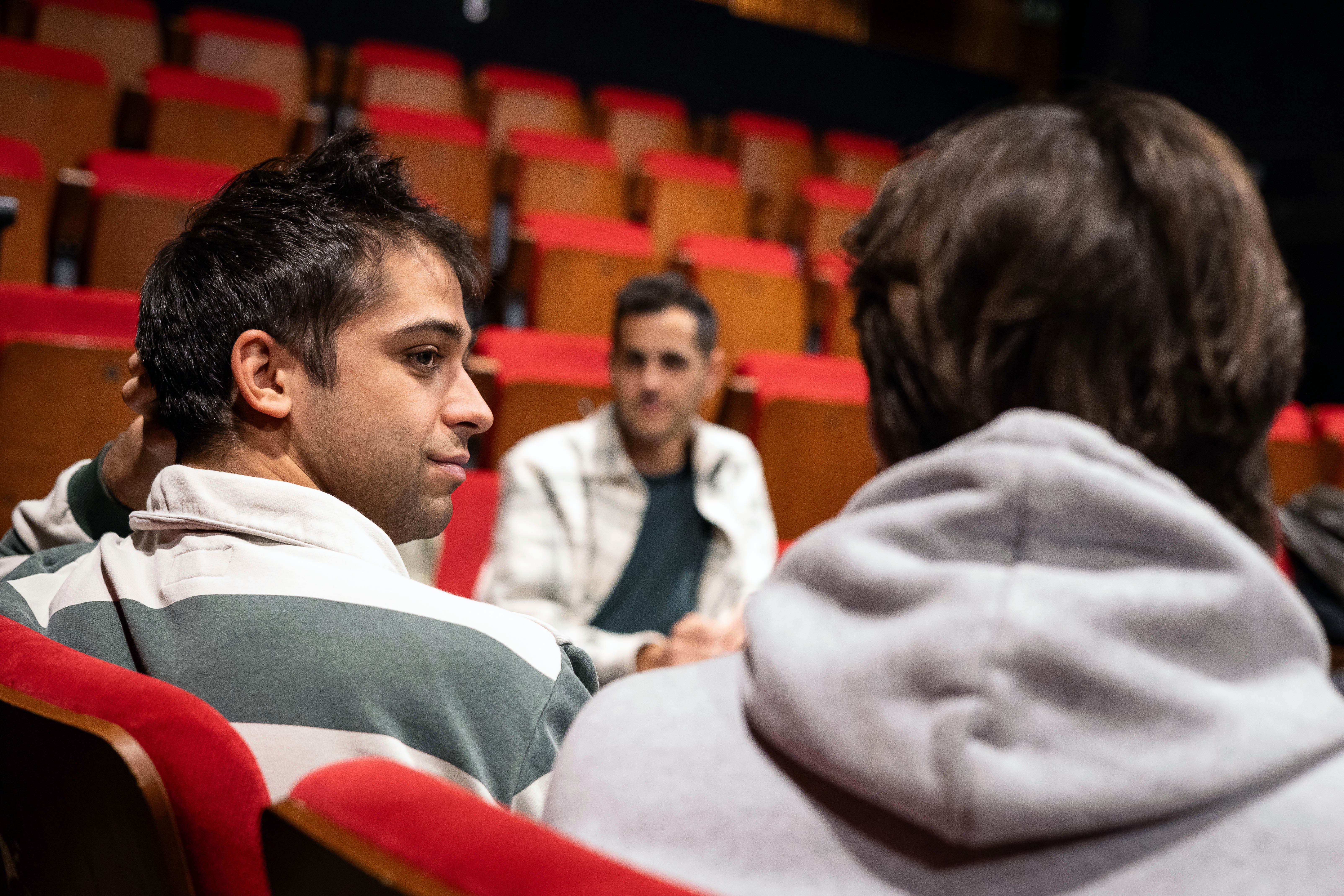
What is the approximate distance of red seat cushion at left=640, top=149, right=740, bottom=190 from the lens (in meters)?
2.73

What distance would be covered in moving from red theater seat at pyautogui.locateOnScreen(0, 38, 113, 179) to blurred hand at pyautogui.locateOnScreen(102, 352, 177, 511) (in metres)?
1.38

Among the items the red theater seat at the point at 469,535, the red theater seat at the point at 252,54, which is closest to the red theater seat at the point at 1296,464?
the red theater seat at the point at 469,535

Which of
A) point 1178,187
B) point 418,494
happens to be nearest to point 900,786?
point 1178,187

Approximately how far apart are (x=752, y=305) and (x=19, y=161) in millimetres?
1183

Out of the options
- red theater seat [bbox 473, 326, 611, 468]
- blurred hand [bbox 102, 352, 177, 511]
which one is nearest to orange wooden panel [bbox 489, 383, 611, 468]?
red theater seat [bbox 473, 326, 611, 468]

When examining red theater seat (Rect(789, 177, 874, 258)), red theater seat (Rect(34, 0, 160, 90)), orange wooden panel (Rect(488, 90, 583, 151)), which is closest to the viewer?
red theater seat (Rect(34, 0, 160, 90))

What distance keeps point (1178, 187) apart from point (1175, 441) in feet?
0.23

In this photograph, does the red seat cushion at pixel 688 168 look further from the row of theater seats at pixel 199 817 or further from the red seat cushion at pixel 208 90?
the row of theater seats at pixel 199 817

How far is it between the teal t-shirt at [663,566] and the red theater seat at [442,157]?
101cm

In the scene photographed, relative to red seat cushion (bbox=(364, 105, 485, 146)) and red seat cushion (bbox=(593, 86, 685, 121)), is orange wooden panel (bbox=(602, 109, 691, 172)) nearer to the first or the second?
red seat cushion (bbox=(593, 86, 685, 121))

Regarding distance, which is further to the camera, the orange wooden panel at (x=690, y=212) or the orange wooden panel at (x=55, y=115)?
the orange wooden panel at (x=690, y=212)

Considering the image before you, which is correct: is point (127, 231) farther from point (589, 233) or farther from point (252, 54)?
point (252, 54)

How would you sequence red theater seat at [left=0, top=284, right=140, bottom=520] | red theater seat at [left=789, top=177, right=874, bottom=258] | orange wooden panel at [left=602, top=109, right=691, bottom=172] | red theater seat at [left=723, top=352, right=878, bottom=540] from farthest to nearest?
orange wooden panel at [left=602, top=109, right=691, bottom=172] → red theater seat at [left=789, top=177, right=874, bottom=258] → red theater seat at [left=723, top=352, right=878, bottom=540] → red theater seat at [left=0, top=284, right=140, bottom=520]

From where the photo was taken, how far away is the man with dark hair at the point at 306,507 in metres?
0.39
